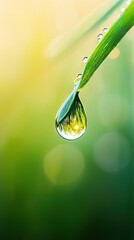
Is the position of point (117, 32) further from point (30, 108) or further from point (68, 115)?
point (30, 108)

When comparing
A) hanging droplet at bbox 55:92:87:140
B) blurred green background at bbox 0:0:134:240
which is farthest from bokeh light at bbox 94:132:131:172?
hanging droplet at bbox 55:92:87:140

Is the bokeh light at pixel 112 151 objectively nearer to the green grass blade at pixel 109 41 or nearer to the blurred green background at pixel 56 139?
the blurred green background at pixel 56 139

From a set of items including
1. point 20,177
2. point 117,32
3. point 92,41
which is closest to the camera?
point 117,32

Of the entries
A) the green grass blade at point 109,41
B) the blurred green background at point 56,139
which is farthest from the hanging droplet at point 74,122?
the blurred green background at point 56,139

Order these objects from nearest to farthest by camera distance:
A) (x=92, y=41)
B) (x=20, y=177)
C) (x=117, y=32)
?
(x=117, y=32) < (x=92, y=41) < (x=20, y=177)

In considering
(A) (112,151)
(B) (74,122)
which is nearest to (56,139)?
(A) (112,151)

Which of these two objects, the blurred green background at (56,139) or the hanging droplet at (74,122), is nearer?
the hanging droplet at (74,122)

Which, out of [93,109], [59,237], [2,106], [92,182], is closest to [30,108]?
[2,106]
